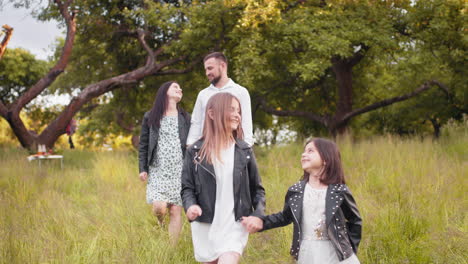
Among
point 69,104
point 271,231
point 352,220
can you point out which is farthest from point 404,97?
point 352,220

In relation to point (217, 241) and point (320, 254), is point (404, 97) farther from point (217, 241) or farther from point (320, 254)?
point (217, 241)

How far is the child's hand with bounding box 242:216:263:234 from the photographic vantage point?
8.46 ft

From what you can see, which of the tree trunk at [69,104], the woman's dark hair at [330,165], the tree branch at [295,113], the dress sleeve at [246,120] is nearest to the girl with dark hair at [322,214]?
the woman's dark hair at [330,165]

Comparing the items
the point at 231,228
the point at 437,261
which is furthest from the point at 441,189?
the point at 231,228

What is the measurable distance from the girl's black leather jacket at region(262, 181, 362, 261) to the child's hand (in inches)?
2.7

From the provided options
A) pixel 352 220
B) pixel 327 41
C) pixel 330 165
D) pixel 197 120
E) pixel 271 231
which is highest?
pixel 327 41

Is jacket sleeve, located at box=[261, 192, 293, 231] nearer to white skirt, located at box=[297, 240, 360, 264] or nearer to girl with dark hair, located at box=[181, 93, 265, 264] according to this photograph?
girl with dark hair, located at box=[181, 93, 265, 264]

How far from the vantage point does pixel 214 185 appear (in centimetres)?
268

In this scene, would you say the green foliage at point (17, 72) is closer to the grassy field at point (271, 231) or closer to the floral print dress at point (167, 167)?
the grassy field at point (271, 231)

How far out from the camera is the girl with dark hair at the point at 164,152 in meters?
4.60

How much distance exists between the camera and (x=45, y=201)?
6379 millimetres

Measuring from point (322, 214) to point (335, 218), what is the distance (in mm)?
82

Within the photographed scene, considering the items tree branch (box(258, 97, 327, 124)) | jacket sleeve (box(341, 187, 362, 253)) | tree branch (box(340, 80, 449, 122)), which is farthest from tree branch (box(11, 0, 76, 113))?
jacket sleeve (box(341, 187, 362, 253))

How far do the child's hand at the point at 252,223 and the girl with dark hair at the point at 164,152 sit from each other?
2.09m
